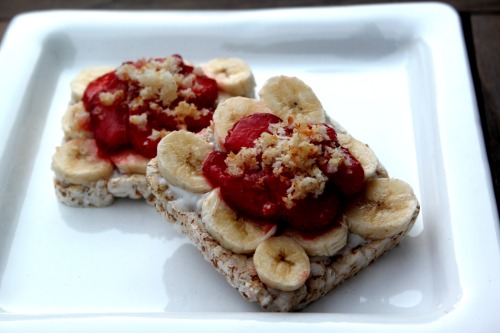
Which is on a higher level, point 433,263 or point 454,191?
point 454,191

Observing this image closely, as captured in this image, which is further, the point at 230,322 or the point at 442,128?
the point at 442,128

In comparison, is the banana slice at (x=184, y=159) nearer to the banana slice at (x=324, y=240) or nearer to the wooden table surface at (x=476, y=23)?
the banana slice at (x=324, y=240)

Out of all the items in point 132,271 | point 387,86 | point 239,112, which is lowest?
point 132,271

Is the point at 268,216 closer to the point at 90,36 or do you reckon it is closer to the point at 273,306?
the point at 273,306

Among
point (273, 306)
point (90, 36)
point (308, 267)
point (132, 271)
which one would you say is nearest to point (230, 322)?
point (273, 306)

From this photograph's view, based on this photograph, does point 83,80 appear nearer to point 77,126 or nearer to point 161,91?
point 77,126

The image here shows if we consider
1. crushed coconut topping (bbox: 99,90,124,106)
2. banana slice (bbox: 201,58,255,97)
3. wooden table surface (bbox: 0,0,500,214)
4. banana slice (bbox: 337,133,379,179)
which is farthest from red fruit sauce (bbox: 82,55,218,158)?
wooden table surface (bbox: 0,0,500,214)
